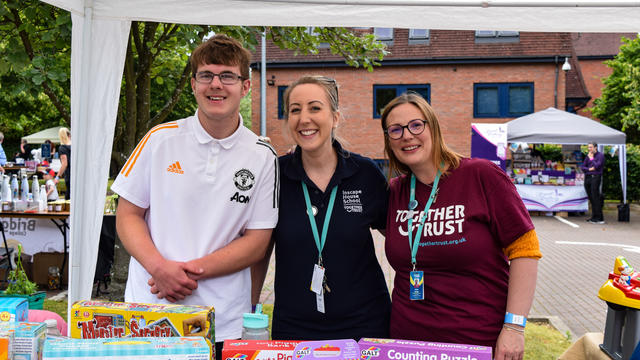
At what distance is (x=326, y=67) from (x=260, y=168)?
20270 mm

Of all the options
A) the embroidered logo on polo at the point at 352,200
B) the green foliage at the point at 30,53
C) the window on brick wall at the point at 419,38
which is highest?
the window on brick wall at the point at 419,38

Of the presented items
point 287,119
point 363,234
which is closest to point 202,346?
point 363,234

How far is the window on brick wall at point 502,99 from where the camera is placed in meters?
20.4

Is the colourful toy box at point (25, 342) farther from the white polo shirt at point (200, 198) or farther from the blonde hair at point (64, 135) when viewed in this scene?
the blonde hair at point (64, 135)

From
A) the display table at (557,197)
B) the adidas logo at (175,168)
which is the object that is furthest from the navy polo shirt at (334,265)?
the display table at (557,197)

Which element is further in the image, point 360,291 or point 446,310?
point 360,291

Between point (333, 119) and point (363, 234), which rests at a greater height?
point (333, 119)

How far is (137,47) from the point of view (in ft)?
16.7

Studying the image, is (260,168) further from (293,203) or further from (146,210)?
(146,210)

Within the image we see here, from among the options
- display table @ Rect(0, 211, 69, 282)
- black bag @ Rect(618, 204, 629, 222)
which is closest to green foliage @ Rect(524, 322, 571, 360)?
display table @ Rect(0, 211, 69, 282)

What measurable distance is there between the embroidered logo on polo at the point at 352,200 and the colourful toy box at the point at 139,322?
2.74 feet

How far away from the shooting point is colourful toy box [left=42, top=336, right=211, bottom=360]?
118 cm

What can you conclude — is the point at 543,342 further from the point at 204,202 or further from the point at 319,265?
the point at 204,202

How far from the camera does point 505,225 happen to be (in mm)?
1925
